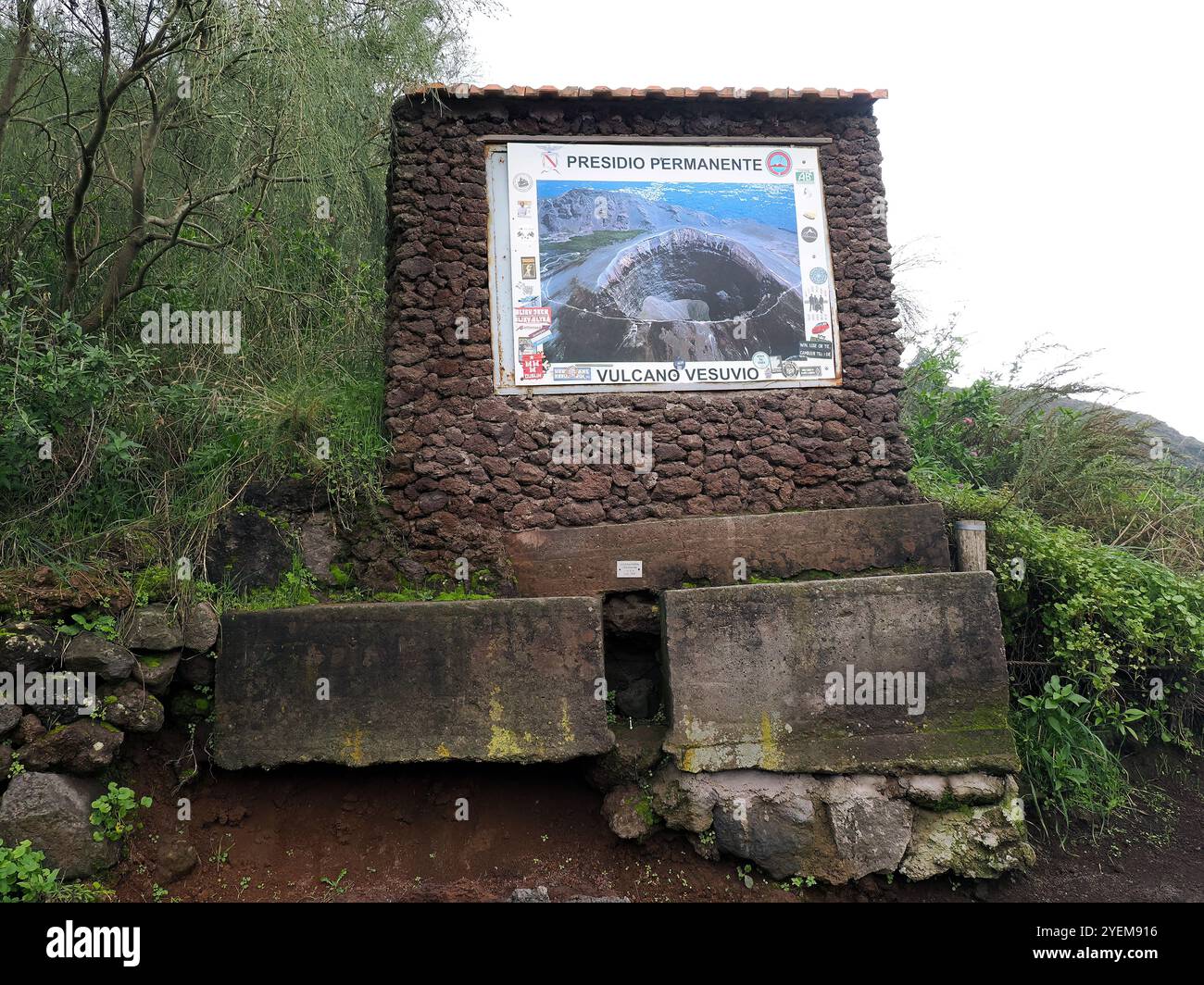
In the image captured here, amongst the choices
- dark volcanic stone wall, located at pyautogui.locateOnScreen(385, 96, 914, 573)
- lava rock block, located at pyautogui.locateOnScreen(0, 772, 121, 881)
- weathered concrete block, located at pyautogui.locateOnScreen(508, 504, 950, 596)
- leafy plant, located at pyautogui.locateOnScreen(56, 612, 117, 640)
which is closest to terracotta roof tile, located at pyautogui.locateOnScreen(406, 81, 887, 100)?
dark volcanic stone wall, located at pyautogui.locateOnScreen(385, 96, 914, 573)

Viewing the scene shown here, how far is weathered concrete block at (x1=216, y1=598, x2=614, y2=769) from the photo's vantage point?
5.29 meters

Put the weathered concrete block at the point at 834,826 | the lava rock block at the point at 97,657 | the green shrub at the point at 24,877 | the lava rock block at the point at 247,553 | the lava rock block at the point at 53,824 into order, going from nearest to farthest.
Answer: the green shrub at the point at 24,877 → the lava rock block at the point at 53,824 → the lava rock block at the point at 97,657 → the weathered concrete block at the point at 834,826 → the lava rock block at the point at 247,553

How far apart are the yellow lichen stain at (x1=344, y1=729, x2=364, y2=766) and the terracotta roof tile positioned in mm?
4379

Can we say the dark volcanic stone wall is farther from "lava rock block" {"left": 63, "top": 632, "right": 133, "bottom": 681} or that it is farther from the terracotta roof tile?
"lava rock block" {"left": 63, "top": 632, "right": 133, "bottom": 681}

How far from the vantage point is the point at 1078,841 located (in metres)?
6.06

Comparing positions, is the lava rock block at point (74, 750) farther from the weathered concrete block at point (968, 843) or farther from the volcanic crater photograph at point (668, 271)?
the weathered concrete block at point (968, 843)

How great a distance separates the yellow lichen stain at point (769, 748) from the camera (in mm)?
5422

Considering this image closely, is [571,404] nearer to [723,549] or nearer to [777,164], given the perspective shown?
[723,549]

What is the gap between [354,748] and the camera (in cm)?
528

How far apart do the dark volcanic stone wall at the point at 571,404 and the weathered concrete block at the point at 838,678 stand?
0.88m

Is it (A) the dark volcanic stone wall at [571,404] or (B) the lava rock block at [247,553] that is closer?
(B) the lava rock block at [247,553]

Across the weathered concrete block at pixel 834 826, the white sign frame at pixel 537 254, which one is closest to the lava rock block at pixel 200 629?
the white sign frame at pixel 537 254

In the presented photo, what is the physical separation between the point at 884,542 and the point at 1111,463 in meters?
4.28

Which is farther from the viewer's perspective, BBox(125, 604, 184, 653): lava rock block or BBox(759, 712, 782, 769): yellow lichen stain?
BBox(759, 712, 782, 769): yellow lichen stain
